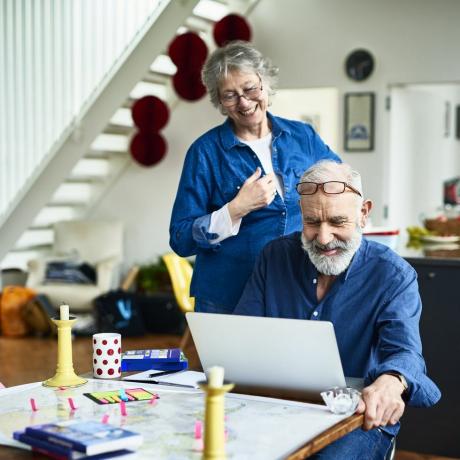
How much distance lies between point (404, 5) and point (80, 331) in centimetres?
361

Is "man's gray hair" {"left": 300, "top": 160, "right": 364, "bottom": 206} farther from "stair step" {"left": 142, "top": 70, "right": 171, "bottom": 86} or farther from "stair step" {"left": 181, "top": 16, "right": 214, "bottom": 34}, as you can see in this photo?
"stair step" {"left": 142, "top": 70, "right": 171, "bottom": 86}

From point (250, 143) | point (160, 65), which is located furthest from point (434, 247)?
point (160, 65)

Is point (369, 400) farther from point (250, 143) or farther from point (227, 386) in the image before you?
point (250, 143)

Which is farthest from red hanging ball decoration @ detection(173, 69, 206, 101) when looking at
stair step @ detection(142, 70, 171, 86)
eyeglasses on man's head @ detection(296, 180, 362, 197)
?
eyeglasses on man's head @ detection(296, 180, 362, 197)

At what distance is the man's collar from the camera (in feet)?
10.3

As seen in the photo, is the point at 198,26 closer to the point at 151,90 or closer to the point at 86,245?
the point at 151,90

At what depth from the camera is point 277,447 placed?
6.00 ft

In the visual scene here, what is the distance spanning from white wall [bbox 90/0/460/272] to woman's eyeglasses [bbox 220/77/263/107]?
4.57 m

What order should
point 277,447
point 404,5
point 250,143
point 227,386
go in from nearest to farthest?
point 227,386 → point 277,447 → point 250,143 → point 404,5

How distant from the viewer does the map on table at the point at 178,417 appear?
1.83 meters

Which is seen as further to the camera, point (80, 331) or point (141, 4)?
point (80, 331)

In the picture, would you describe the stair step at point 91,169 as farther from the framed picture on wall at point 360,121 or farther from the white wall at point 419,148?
the white wall at point 419,148

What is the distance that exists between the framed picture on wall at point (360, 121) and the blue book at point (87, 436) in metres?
6.00

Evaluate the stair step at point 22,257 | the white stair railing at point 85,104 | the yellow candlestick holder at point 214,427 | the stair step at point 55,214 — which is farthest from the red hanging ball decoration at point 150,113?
the yellow candlestick holder at point 214,427
